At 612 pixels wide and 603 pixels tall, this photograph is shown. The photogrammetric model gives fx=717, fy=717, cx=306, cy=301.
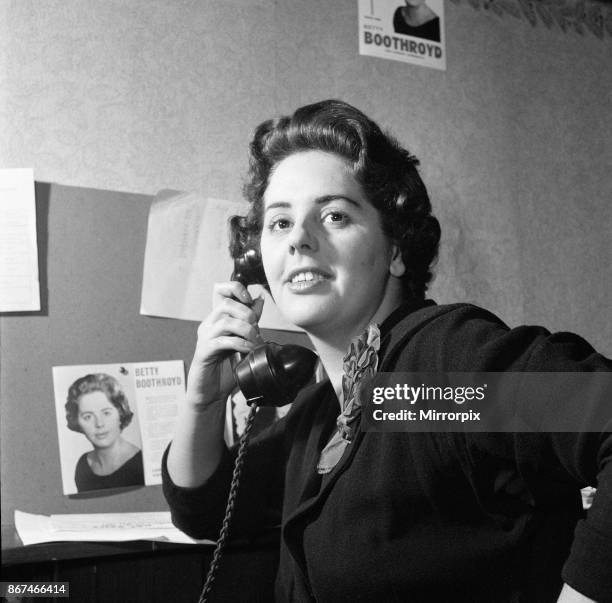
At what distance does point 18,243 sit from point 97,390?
22cm

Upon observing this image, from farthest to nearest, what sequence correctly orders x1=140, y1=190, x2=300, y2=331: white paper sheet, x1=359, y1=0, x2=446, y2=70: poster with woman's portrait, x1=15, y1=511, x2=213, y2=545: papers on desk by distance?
x1=359, y1=0, x2=446, y2=70: poster with woman's portrait
x1=140, y1=190, x2=300, y2=331: white paper sheet
x1=15, y1=511, x2=213, y2=545: papers on desk

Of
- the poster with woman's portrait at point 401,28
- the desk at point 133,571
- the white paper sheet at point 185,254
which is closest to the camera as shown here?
the desk at point 133,571

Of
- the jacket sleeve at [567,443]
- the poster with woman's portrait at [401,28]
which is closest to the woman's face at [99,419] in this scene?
the jacket sleeve at [567,443]

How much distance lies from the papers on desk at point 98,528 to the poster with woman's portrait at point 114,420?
0.04 meters

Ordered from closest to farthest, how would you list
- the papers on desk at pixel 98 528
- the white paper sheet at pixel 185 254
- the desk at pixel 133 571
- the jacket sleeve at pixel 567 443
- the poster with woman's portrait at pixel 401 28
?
1. the jacket sleeve at pixel 567 443
2. the desk at pixel 133 571
3. the papers on desk at pixel 98 528
4. the white paper sheet at pixel 185 254
5. the poster with woman's portrait at pixel 401 28

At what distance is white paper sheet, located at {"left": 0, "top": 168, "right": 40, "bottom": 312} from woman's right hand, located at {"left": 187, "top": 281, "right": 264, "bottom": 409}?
25 centimetres

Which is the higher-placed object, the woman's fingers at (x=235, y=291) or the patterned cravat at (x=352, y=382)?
the woman's fingers at (x=235, y=291)

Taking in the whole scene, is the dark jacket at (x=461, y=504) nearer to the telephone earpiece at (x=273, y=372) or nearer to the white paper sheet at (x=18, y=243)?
the telephone earpiece at (x=273, y=372)

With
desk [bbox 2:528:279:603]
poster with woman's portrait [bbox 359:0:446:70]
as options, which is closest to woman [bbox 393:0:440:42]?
poster with woman's portrait [bbox 359:0:446:70]

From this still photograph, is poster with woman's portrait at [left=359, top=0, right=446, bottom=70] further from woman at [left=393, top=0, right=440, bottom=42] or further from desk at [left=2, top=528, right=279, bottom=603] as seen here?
desk at [left=2, top=528, right=279, bottom=603]

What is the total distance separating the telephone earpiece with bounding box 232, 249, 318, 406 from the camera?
0.79 m

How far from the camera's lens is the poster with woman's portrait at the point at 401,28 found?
45.0 inches

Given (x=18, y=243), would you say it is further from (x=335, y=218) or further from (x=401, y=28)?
(x=401, y=28)
